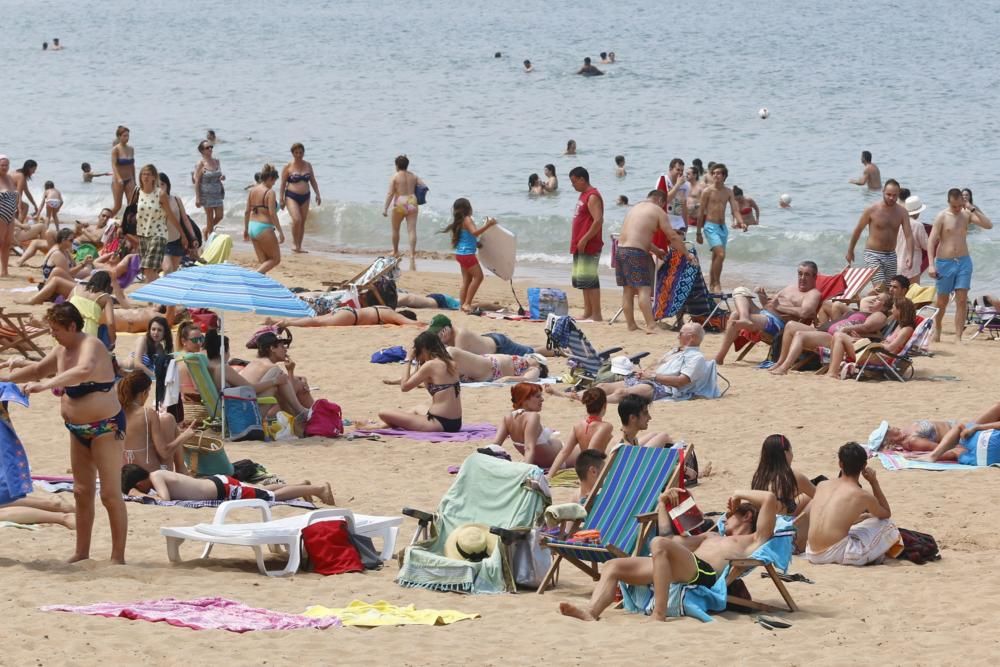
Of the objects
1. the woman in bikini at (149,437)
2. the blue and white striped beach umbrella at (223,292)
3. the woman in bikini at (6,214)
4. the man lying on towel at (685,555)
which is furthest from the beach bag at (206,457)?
the woman in bikini at (6,214)

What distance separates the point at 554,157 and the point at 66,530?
22.7 m

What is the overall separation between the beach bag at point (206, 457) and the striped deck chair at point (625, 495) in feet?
6.95

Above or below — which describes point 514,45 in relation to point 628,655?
above

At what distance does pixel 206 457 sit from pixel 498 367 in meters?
3.61

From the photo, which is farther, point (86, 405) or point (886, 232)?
point (886, 232)

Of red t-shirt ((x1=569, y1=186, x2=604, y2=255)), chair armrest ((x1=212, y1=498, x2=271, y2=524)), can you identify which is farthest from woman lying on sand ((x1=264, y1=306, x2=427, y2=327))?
chair armrest ((x1=212, y1=498, x2=271, y2=524))

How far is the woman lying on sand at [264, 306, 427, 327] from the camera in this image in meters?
12.9

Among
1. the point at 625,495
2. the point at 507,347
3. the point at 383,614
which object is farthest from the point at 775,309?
the point at 383,614

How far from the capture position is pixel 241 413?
29.5 feet

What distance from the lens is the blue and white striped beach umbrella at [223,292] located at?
8711 mm

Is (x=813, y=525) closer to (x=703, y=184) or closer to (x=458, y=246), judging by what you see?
(x=458, y=246)

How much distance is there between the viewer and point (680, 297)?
12.5 meters

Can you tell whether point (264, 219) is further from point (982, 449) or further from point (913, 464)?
point (982, 449)

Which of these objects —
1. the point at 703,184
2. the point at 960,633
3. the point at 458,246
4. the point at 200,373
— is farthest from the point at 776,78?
the point at 960,633
